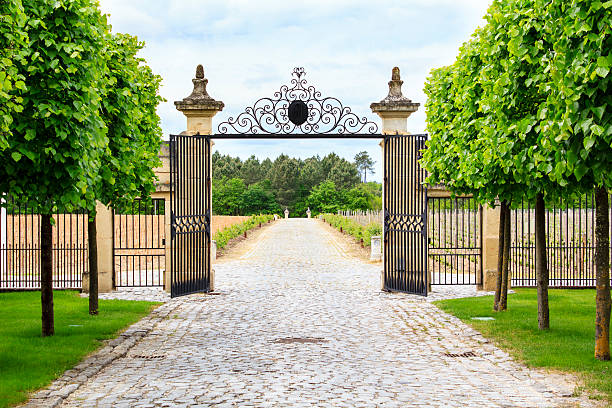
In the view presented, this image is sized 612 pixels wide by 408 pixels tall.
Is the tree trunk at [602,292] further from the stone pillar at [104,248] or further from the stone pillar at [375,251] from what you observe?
the stone pillar at [375,251]

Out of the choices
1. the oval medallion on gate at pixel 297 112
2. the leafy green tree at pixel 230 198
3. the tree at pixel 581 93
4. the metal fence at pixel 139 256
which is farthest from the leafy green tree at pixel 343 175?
the tree at pixel 581 93

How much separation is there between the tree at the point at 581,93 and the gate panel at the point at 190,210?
9.25 metres

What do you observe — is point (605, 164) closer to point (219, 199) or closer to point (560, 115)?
point (560, 115)

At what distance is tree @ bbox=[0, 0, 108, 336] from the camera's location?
6.86 metres

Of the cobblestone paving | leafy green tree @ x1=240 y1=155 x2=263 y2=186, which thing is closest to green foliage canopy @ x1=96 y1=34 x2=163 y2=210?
the cobblestone paving

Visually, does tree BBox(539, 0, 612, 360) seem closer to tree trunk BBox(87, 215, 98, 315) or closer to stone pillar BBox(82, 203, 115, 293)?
tree trunk BBox(87, 215, 98, 315)

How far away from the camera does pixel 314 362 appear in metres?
7.72

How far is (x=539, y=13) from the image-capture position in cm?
675

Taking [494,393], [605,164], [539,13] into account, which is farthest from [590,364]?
[539,13]

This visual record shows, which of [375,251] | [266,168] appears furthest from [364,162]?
[375,251]

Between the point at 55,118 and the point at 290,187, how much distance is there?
99.2 metres

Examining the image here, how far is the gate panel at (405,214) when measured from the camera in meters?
14.1

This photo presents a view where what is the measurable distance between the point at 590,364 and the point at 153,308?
793 cm

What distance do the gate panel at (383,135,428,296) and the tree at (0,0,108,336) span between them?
26.7ft
